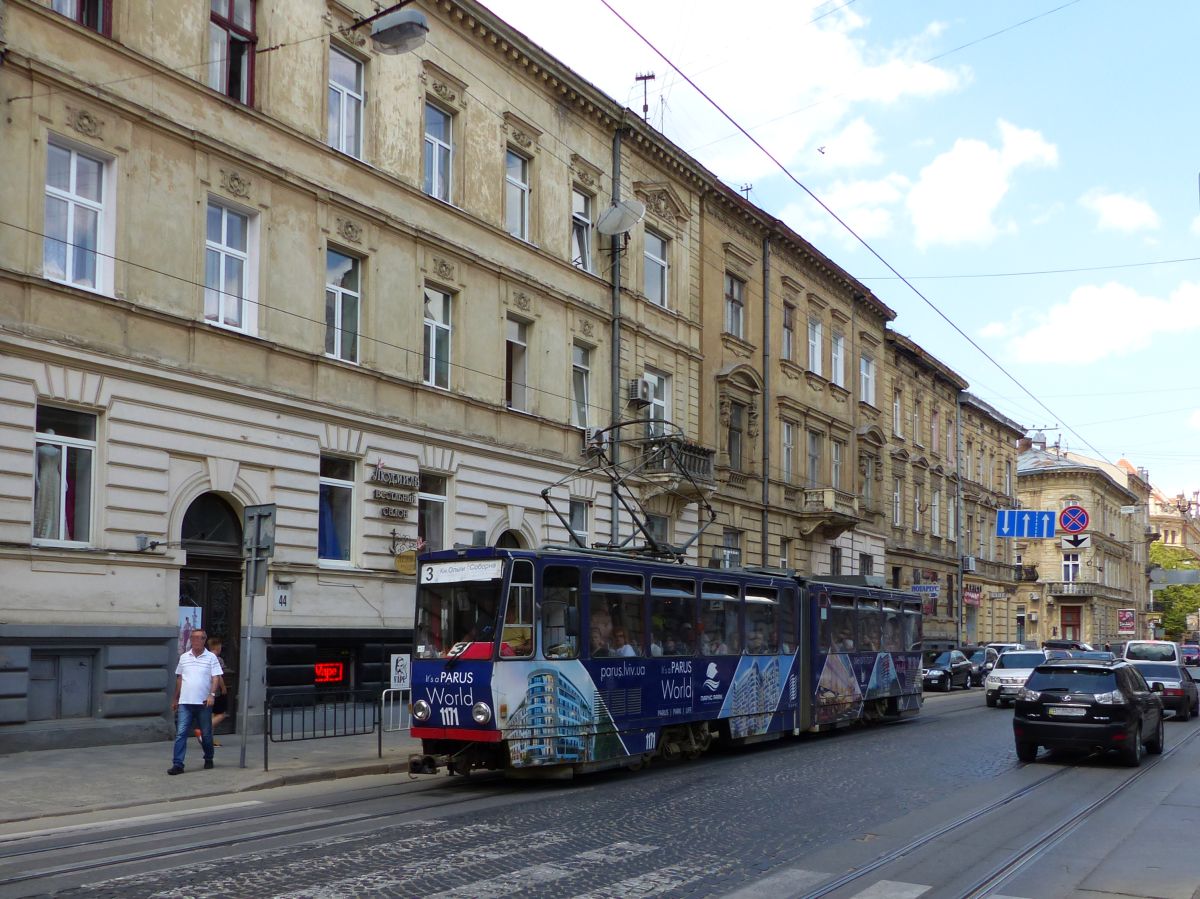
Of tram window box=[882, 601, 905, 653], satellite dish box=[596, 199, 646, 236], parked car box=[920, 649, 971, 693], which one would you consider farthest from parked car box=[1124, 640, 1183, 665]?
satellite dish box=[596, 199, 646, 236]

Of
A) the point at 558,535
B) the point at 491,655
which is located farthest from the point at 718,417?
the point at 491,655

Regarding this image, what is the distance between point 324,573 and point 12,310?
6.80 meters

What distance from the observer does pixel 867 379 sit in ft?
157

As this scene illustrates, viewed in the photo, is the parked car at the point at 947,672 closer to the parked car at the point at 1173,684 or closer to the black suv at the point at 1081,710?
the parked car at the point at 1173,684

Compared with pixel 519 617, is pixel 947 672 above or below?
below

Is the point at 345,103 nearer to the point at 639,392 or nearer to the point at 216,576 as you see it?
the point at 216,576

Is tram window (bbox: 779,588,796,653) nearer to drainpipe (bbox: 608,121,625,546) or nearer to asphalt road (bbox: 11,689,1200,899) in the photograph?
asphalt road (bbox: 11,689,1200,899)

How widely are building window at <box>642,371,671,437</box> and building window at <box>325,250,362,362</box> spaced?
10434 millimetres

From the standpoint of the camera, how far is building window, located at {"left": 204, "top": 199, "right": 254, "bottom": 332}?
63.3ft

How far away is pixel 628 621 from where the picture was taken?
16.2 metres

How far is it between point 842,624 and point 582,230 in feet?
37.7

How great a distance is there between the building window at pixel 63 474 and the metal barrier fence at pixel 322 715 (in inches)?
147

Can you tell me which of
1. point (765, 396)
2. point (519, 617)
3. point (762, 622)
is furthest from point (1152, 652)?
point (519, 617)

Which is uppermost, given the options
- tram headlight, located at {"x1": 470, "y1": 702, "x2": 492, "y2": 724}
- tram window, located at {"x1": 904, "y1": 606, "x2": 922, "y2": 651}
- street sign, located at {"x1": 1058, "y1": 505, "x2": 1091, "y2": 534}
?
street sign, located at {"x1": 1058, "y1": 505, "x2": 1091, "y2": 534}
